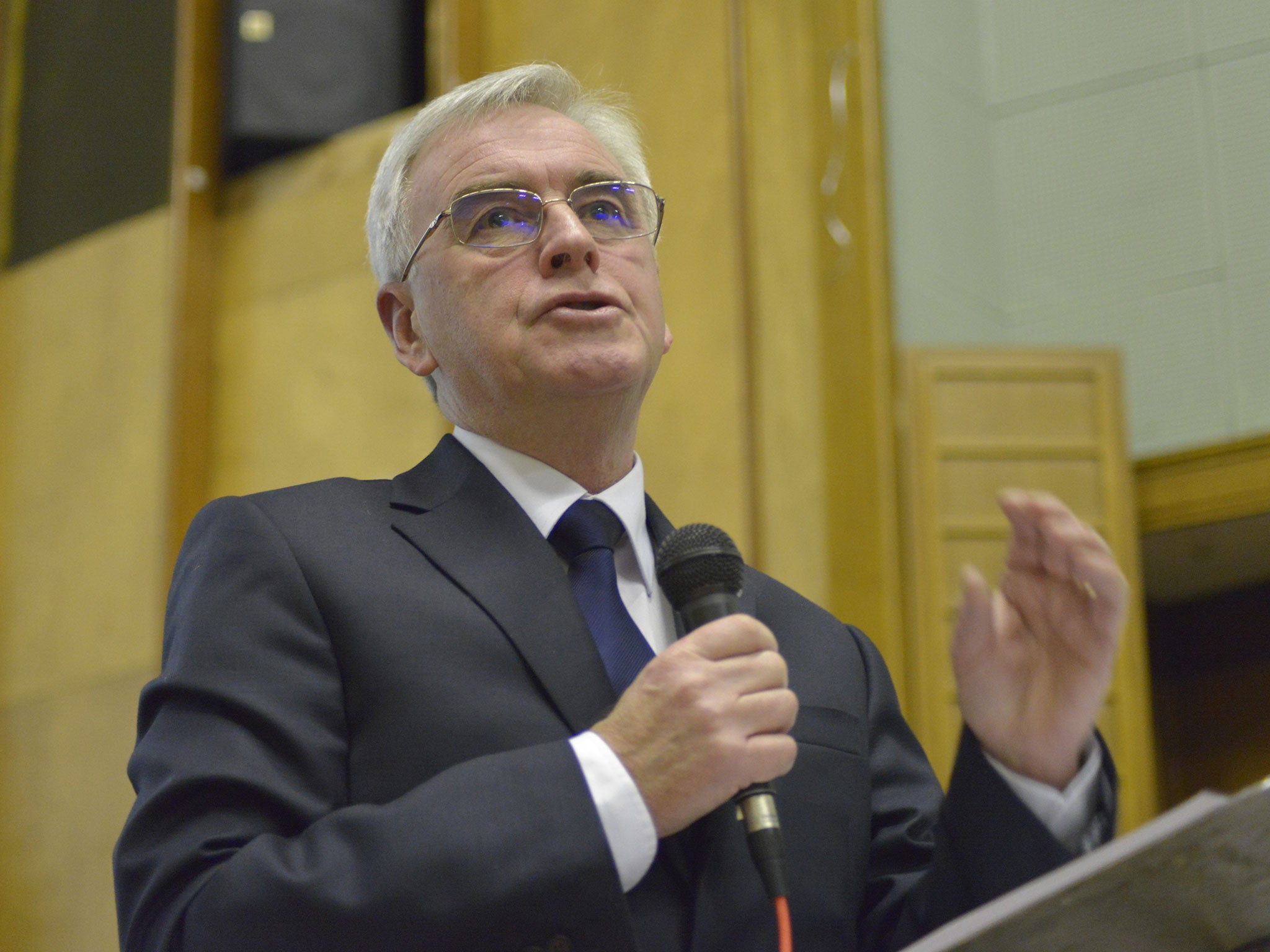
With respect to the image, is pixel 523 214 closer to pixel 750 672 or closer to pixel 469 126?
pixel 469 126

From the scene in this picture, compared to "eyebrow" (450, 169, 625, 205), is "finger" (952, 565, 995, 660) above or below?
below

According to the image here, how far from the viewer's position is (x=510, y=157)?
1842 mm

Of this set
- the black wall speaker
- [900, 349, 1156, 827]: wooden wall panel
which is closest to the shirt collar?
[900, 349, 1156, 827]: wooden wall panel

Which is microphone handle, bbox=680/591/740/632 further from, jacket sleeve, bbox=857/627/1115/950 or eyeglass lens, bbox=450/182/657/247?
eyeglass lens, bbox=450/182/657/247

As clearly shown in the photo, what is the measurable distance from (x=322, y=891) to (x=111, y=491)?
3.86 m

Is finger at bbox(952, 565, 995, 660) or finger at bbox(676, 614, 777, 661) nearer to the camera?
finger at bbox(676, 614, 777, 661)

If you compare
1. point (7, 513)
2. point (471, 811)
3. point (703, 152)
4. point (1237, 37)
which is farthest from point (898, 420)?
point (471, 811)

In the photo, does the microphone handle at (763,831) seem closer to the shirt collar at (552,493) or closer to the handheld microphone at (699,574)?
the handheld microphone at (699,574)

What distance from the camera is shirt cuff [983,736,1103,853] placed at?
4.60ft

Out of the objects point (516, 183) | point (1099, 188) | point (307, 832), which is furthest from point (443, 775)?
point (1099, 188)

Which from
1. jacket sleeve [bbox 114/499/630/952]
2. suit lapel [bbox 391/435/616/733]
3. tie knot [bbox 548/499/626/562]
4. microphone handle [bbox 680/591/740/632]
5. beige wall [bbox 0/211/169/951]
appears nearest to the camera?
jacket sleeve [bbox 114/499/630/952]

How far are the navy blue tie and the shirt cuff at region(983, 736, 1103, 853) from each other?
0.36 metres

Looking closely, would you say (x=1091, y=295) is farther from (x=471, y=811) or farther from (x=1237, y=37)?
(x=471, y=811)

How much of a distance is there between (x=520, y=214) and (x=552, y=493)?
1.22ft
